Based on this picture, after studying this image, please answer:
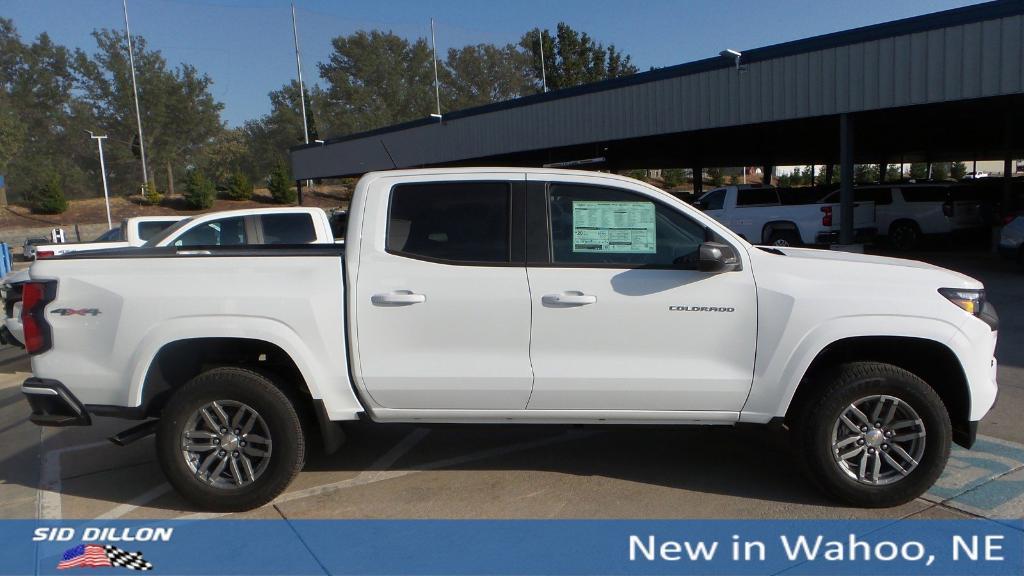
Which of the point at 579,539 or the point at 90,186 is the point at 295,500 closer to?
the point at 579,539

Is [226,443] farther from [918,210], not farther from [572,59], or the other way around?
[572,59]

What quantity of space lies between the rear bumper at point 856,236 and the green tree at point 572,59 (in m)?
46.7

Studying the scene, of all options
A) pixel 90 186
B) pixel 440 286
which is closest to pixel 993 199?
pixel 440 286

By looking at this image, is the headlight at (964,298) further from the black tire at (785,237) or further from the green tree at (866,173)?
the green tree at (866,173)

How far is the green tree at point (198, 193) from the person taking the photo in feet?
148

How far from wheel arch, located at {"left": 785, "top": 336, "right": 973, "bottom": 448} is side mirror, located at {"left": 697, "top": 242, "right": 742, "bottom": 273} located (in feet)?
2.32

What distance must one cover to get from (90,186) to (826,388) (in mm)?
78567

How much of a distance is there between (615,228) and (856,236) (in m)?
16.0

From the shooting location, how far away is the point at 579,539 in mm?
3939

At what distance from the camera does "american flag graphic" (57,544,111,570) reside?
3873 mm

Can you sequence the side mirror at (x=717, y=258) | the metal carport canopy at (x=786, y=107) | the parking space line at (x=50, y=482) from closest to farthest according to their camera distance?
the side mirror at (x=717, y=258)
the parking space line at (x=50, y=482)
the metal carport canopy at (x=786, y=107)

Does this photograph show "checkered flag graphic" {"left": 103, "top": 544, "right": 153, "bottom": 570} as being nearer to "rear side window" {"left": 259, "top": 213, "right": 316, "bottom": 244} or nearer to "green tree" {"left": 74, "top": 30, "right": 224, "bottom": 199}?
"rear side window" {"left": 259, "top": 213, "right": 316, "bottom": 244}

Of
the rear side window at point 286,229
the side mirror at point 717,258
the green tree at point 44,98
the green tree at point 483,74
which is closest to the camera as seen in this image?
the side mirror at point 717,258

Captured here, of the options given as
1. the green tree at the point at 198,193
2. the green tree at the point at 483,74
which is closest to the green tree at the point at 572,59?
the green tree at the point at 483,74
